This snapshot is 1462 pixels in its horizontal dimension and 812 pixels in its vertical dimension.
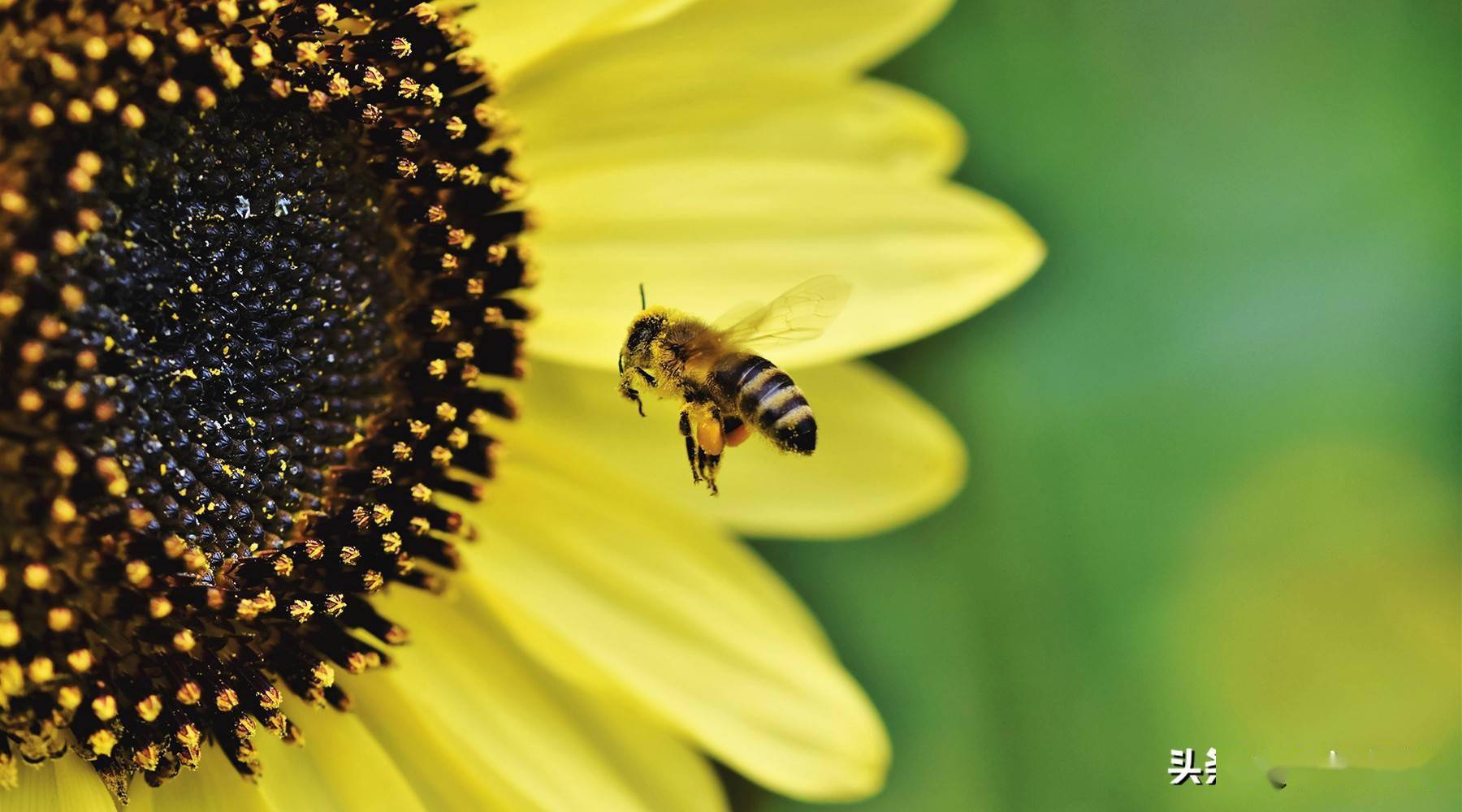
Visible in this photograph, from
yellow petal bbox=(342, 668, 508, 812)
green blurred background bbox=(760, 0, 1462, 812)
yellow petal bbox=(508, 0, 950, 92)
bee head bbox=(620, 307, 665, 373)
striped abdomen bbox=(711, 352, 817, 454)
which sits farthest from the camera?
green blurred background bbox=(760, 0, 1462, 812)

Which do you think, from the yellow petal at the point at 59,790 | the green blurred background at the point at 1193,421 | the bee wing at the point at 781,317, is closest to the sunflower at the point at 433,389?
the yellow petal at the point at 59,790

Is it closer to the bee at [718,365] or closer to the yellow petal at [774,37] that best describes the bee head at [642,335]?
the bee at [718,365]

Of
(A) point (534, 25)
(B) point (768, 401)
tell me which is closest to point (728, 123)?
(A) point (534, 25)

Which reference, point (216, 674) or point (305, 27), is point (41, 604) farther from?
point (305, 27)

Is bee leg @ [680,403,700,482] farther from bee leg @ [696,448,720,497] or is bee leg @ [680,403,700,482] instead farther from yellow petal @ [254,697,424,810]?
yellow petal @ [254,697,424,810]

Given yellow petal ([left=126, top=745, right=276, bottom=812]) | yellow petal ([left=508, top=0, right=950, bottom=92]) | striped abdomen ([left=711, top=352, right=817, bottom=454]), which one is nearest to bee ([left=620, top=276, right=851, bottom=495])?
striped abdomen ([left=711, top=352, right=817, bottom=454])

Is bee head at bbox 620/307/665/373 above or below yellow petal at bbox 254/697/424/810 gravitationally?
above

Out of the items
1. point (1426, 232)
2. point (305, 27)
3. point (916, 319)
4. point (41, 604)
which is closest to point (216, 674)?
point (41, 604)
